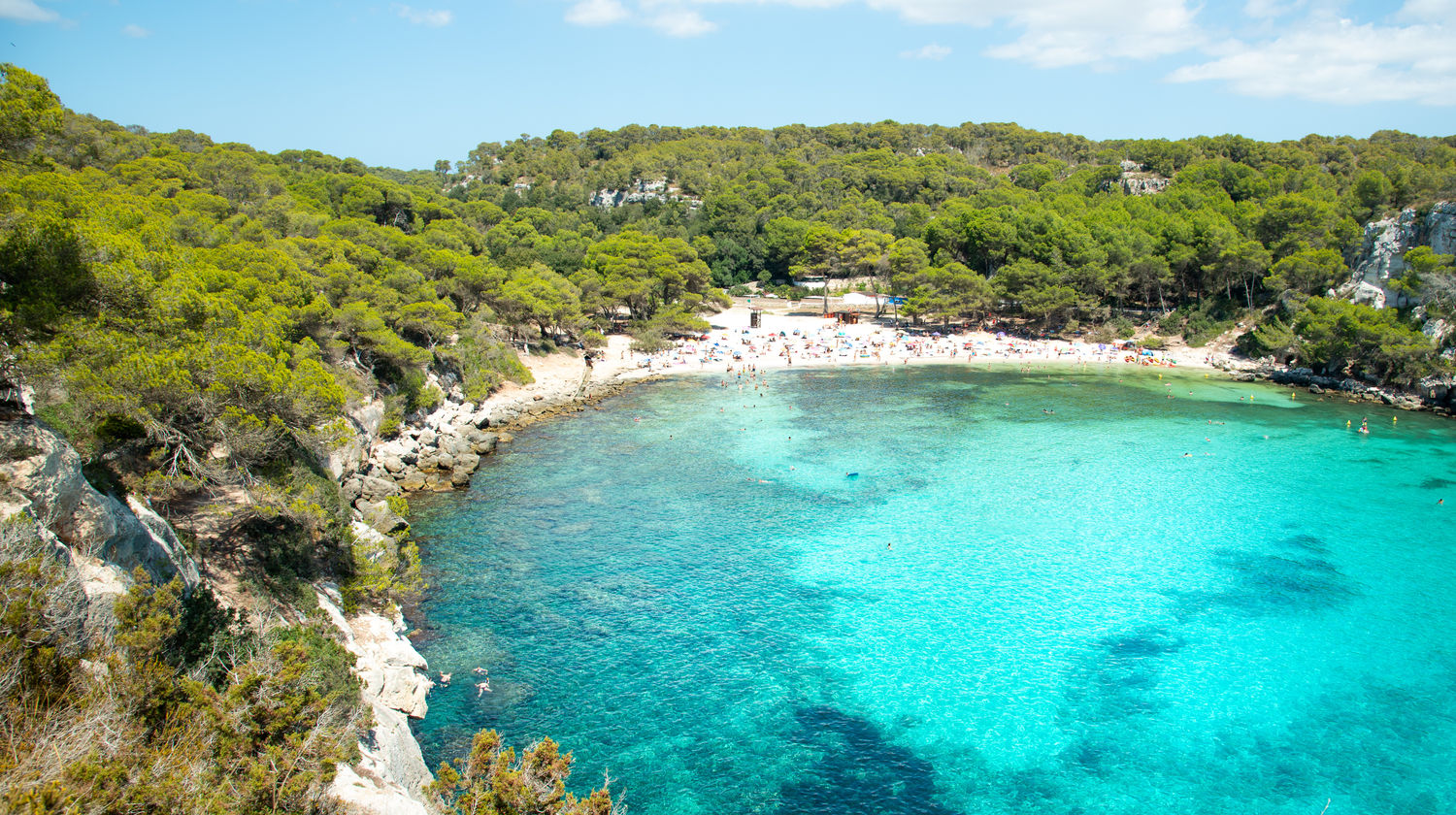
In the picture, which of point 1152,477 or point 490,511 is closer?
point 490,511

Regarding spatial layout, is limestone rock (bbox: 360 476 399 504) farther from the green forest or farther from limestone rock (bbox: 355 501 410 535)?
the green forest

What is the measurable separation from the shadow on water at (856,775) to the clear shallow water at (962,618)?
0.06 meters

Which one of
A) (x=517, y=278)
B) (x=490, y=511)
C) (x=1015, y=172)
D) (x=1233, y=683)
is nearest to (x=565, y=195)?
(x=517, y=278)

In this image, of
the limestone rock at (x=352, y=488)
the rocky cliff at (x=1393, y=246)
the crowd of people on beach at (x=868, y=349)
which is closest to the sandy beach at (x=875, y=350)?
the crowd of people on beach at (x=868, y=349)

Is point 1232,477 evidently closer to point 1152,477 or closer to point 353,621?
point 1152,477

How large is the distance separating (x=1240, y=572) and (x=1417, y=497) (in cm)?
1220

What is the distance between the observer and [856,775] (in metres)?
14.5

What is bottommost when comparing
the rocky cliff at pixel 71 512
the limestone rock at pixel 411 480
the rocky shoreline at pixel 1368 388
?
the limestone rock at pixel 411 480

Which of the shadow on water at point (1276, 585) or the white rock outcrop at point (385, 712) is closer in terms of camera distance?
the white rock outcrop at point (385, 712)

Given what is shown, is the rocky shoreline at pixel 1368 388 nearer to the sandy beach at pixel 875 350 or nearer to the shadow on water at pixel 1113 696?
the sandy beach at pixel 875 350

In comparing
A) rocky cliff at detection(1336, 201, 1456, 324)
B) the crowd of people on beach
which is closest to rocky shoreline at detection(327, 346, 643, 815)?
the crowd of people on beach

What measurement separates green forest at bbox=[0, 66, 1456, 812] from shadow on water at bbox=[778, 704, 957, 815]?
5303 millimetres

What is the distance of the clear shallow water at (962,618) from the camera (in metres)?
14.7

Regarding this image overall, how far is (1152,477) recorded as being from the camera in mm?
31500
